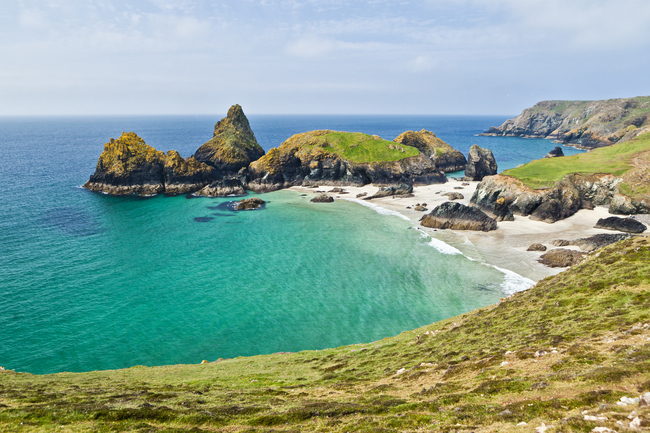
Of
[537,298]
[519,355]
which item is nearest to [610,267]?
[537,298]

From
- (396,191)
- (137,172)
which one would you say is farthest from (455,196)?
(137,172)

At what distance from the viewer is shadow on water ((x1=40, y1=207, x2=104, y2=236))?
70.8m

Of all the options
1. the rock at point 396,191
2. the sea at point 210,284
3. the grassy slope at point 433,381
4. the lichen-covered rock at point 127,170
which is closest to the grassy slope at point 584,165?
the rock at point 396,191

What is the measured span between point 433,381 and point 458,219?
5905cm

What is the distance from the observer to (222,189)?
10806 cm

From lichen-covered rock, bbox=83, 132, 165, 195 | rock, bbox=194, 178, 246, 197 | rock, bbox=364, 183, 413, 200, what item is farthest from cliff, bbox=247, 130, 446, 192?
lichen-covered rock, bbox=83, 132, 165, 195

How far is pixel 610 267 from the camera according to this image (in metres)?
27.8

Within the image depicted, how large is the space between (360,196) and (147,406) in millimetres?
92250

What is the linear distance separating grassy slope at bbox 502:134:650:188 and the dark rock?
54.0ft

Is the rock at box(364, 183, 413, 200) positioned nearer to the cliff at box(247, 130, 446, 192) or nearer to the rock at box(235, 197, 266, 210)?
the cliff at box(247, 130, 446, 192)

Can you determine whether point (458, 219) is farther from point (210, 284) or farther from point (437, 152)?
point (437, 152)

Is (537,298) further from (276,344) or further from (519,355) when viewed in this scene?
(276,344)

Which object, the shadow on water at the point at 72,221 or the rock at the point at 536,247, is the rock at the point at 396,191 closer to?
the rock at the point at 536,247

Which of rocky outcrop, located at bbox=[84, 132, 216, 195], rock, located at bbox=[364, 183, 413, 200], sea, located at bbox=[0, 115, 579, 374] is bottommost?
sea, located at bbox=[0, 115, 579, 374]
